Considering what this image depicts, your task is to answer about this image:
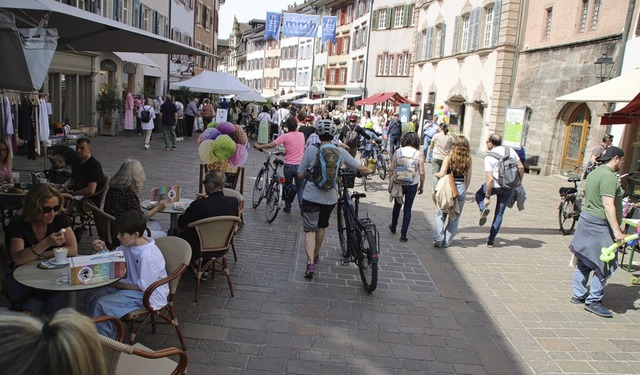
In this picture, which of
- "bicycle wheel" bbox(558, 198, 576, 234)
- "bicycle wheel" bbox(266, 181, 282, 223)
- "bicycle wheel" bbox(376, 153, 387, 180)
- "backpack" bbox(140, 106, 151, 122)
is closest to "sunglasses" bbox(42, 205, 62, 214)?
"bicycle wheel" bbox(266, 181, 282, 223)

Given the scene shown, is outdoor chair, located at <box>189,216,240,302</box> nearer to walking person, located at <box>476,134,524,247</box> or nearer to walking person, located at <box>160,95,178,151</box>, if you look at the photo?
walking person, located at <box>476,134,524,247</box>

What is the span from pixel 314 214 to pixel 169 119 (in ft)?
40.6

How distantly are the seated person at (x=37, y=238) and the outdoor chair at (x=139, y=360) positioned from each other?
1.21m

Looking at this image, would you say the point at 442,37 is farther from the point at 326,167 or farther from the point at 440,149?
the point at 326,167

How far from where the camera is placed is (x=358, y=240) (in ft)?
20.0

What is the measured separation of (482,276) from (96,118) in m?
17.2

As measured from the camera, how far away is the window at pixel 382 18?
39094 mm

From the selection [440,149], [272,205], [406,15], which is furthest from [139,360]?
[406,15]

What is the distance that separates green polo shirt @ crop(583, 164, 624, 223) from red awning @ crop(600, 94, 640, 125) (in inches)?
139

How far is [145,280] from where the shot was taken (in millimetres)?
3973

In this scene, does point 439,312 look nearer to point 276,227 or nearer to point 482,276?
point 482,276

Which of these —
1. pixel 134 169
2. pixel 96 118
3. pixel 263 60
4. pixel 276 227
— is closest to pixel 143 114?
pixel 96 118

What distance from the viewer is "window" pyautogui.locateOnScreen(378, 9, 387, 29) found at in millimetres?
39094

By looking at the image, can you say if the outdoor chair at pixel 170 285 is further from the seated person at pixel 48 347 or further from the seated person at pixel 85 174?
the seated person at pixel 85 174
